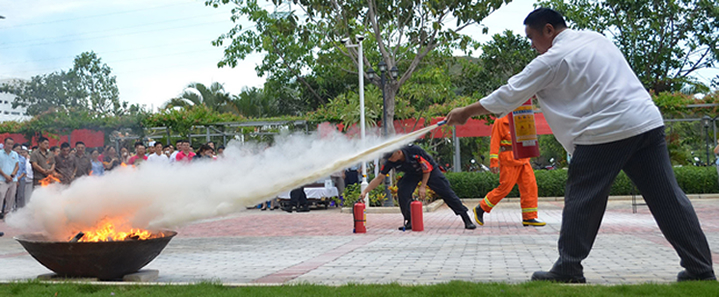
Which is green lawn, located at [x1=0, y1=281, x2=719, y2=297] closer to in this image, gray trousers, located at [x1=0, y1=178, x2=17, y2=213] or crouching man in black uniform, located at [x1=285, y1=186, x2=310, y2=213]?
gray trousers, located at [x1=0, y1=178, x2=17, y2=213]

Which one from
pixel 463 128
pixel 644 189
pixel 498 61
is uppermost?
pixel 498 61

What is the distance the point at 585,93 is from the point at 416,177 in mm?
6602

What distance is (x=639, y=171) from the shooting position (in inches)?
175

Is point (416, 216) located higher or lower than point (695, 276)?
lower

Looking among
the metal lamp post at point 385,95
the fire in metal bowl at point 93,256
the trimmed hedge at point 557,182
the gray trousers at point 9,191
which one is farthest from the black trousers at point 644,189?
the trimmed hedge at point 557,182

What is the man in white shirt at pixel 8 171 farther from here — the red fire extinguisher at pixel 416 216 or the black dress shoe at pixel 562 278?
the black dress shoe at pixel 562 278

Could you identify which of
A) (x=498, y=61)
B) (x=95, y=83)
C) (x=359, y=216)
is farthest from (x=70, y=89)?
(x=359, y=216)

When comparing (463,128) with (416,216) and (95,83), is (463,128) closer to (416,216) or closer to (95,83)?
(416,216)

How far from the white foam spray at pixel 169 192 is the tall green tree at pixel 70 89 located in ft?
184

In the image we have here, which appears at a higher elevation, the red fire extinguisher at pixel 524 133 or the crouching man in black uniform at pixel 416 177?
the red fire extinguisher at pixel 524 133

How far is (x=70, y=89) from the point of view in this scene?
58781 millimetres

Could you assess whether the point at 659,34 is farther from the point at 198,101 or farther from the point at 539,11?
the point at 539,11

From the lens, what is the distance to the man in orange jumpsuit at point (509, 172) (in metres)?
10.5

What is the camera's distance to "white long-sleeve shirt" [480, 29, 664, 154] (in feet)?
13.9
